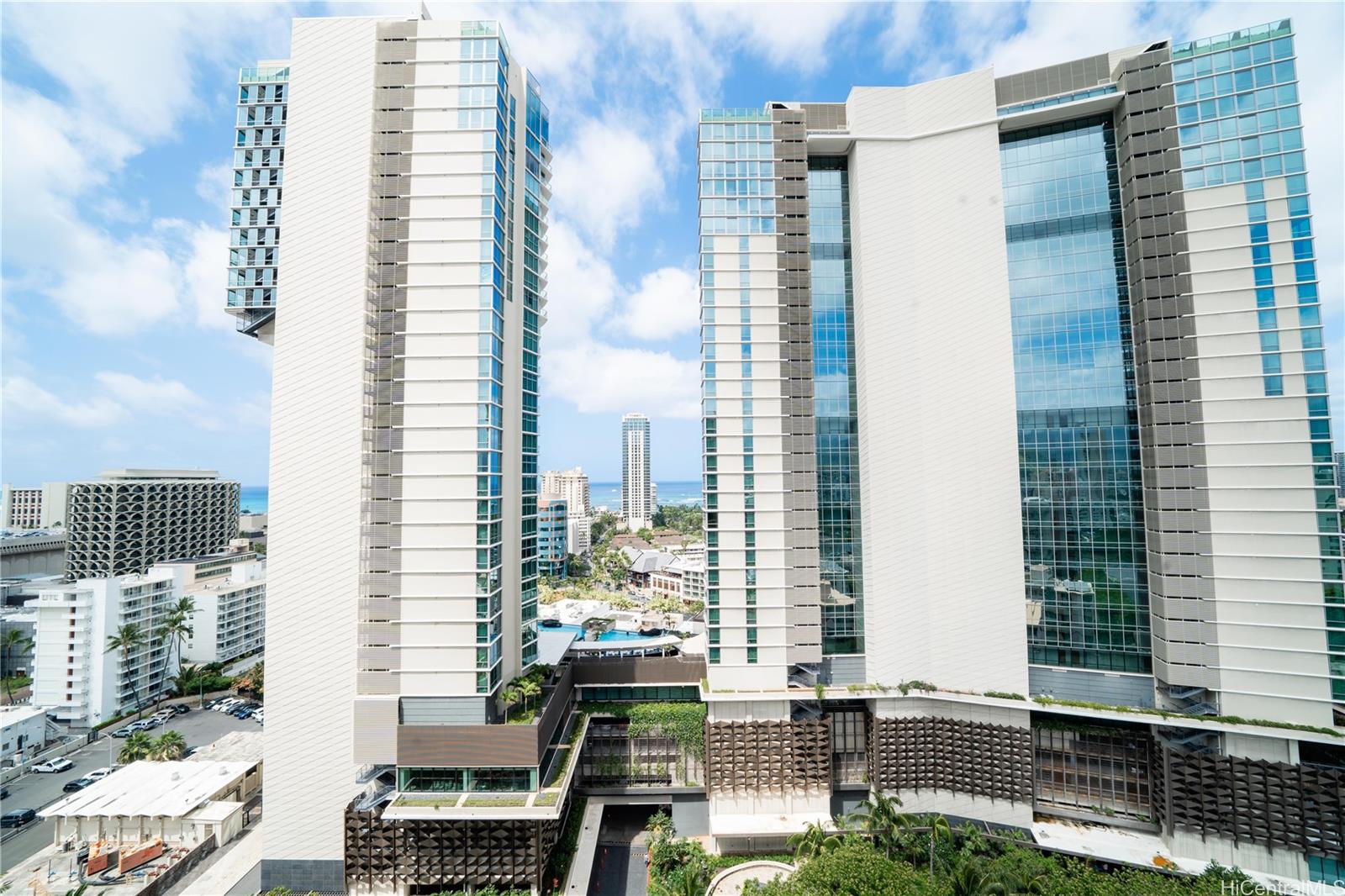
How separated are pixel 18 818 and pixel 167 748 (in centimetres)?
878

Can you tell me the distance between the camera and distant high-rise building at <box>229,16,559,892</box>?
112 ft

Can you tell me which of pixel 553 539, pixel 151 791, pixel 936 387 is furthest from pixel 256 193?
pixel 553 539

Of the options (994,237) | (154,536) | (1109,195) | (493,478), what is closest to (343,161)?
(493,478)

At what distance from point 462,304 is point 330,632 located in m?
22.8

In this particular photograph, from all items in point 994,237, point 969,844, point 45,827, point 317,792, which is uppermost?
point 994,237

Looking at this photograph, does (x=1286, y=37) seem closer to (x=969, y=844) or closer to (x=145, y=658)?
(x=969, y=844)

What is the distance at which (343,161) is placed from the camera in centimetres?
3622

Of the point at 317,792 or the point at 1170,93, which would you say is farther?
the point at 1170,93

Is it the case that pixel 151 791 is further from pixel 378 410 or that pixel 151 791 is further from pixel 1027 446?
pixel 1027 446

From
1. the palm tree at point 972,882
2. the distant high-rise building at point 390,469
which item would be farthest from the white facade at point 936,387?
the distant high-rise building at point 390,469

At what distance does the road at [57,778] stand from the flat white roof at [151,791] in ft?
6.50

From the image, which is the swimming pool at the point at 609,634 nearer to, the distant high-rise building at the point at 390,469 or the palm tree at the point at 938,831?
the distant high-rise building at the point at 390,469

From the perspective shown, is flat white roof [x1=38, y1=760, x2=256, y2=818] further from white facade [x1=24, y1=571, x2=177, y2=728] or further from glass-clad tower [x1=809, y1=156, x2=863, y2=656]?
glass-clad tower [x1=809, y1=156, x2=863, y2=656]

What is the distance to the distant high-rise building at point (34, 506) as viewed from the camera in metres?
135
